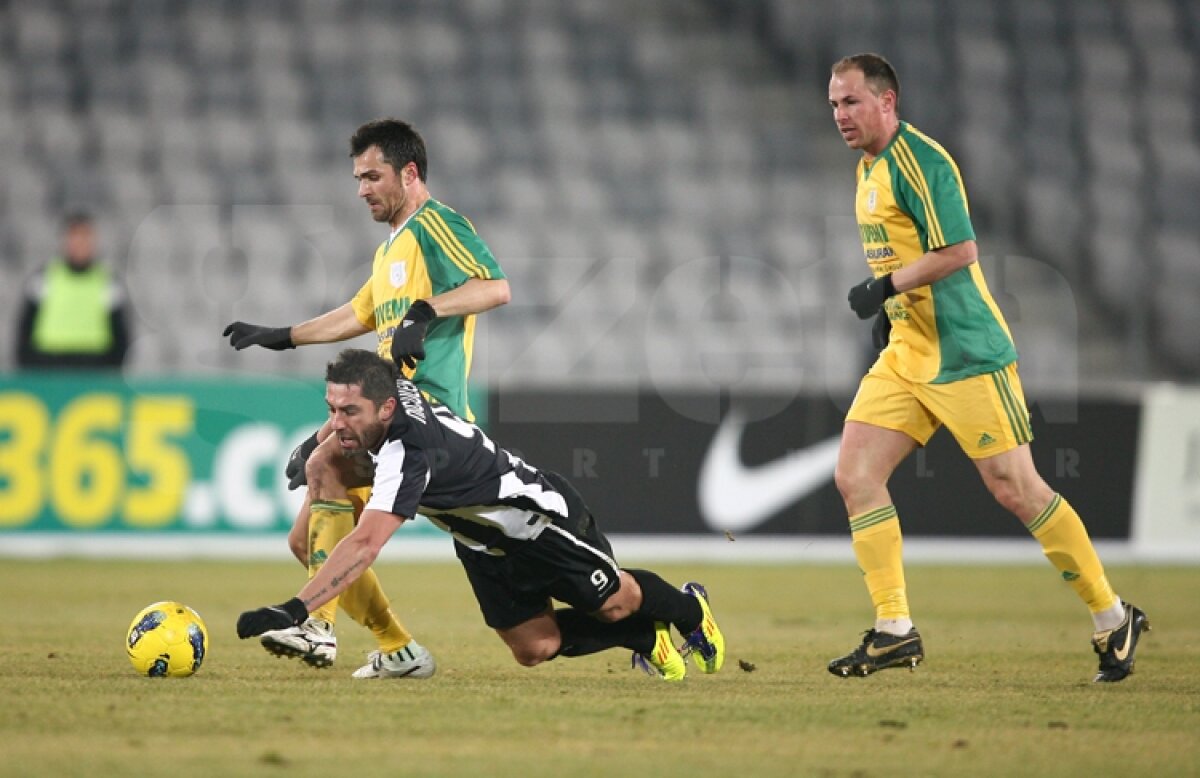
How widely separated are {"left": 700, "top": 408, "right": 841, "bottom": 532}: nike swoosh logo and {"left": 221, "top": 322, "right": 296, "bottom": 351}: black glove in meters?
6.32

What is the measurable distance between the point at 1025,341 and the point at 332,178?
6842mm

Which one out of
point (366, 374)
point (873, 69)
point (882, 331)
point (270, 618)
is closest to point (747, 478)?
point (882, 331)

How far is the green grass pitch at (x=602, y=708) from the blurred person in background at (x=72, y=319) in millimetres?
4033

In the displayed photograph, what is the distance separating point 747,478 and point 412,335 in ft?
23.4

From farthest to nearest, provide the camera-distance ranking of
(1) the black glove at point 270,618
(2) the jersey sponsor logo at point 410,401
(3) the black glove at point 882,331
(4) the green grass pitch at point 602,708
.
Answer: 1. (3) the black glove at point 882,331
2. (2) the jersey sponsor logo at point 410,401
3. (1) the black glove at point 270,618
4. (4) the green grass pitch at point 602,708

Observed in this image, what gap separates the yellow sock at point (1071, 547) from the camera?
648 cm

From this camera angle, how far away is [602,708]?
5.66 m

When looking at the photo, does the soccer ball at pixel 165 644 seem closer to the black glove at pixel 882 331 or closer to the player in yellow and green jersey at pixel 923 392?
the player in yellow and green jersey at pixel 923 392

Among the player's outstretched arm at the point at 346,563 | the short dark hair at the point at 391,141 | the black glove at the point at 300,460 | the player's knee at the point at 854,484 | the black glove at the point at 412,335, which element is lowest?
the player's outstretched arm at the point at 346,563

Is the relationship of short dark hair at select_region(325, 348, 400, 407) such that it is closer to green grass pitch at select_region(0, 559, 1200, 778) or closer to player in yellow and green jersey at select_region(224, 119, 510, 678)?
player in yellow and green jersey at select_region(224, 119, 510, 678)

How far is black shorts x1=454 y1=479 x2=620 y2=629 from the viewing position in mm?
6184

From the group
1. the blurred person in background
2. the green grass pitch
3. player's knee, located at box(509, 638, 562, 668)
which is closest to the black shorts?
player's knee, located at box(509, 638, 562, 668)

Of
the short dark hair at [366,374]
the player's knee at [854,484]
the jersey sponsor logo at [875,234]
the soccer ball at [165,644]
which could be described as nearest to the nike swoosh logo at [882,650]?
the player's knee at [854,484]

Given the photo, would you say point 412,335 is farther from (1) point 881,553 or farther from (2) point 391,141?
(1) point 881,553
